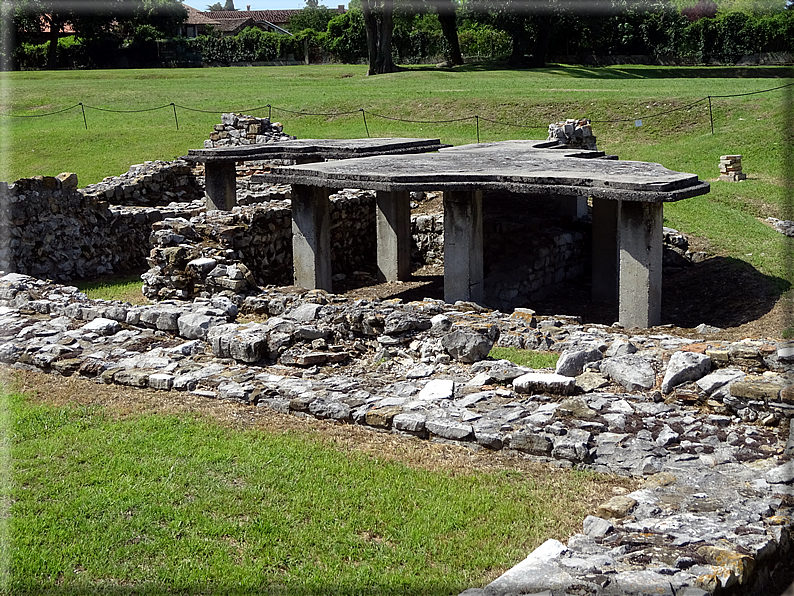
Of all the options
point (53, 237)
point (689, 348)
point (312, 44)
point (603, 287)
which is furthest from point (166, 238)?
point (312, 44)

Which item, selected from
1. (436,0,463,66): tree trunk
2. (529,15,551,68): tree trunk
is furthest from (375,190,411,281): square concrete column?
(529,15,551,68): tree trunk

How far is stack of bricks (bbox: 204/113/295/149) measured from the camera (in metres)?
24.4

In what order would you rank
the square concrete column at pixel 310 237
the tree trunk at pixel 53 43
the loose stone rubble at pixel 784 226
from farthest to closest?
the tree trunk at pixel 53 43
the loose stone rubble at pixel 784 226
the square concrete column at pixel 310 237

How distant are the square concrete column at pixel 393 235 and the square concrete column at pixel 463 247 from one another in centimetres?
319

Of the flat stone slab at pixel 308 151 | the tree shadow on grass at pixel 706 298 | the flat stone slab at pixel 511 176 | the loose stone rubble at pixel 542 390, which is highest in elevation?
the flat stone slab at pixel 308 151

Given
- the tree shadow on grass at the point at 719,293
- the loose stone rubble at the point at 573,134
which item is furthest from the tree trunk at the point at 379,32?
the tree shadow on grass at the point at 719,293

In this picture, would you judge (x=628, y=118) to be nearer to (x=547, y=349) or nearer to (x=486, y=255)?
(x=486, y=255)

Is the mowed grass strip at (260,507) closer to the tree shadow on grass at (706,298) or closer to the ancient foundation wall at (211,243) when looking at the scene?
the ancient foundation wall at (211,243)

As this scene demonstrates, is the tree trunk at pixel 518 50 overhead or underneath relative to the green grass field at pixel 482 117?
overhead

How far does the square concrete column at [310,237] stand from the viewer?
16.1 meters

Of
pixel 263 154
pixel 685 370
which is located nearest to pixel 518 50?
pixel 263 154

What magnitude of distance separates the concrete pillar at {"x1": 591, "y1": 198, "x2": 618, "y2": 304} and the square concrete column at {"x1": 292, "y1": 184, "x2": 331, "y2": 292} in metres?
4.92

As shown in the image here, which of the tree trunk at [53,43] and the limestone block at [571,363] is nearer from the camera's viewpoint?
the limestone block at [571,363]

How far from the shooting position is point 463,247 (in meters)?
14.5
